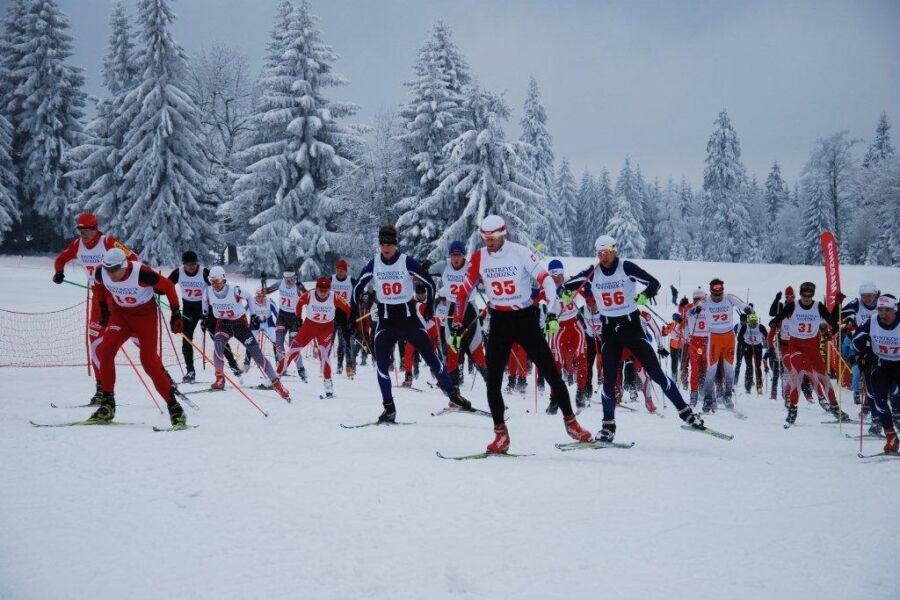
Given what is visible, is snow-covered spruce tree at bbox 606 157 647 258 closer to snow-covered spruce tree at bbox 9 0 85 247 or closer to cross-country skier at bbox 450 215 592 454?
snow-covered spruce tree at bbox 9 0 85 247

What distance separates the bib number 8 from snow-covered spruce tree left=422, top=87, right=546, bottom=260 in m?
23.1

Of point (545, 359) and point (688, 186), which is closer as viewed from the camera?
point (545, 359)

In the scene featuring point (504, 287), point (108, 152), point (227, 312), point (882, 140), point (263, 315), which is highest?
point (882, 140)

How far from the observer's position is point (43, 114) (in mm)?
33562

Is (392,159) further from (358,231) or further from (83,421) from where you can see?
(83,421)

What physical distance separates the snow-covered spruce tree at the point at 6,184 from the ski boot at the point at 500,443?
32802 millimetres

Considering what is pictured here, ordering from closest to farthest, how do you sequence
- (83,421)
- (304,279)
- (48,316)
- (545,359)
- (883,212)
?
(545,359)
(83,421)
(48,316)
(304,279)
(883,212)

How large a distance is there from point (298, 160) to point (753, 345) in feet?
74.8

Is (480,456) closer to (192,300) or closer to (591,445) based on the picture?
(591,445)

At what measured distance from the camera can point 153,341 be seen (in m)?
6.99

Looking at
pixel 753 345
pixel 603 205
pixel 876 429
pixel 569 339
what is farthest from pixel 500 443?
pixel 603 205

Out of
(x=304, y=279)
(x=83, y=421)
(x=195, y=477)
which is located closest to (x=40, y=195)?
(x=304, y=279)

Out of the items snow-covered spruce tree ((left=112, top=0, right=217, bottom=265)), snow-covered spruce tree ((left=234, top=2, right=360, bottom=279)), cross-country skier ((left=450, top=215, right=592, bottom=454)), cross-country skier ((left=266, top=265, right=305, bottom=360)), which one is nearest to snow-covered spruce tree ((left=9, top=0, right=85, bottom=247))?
snow-covered spruce tree ((left=112, top=0, right=217, bottom=265))

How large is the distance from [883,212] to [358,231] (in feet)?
129
